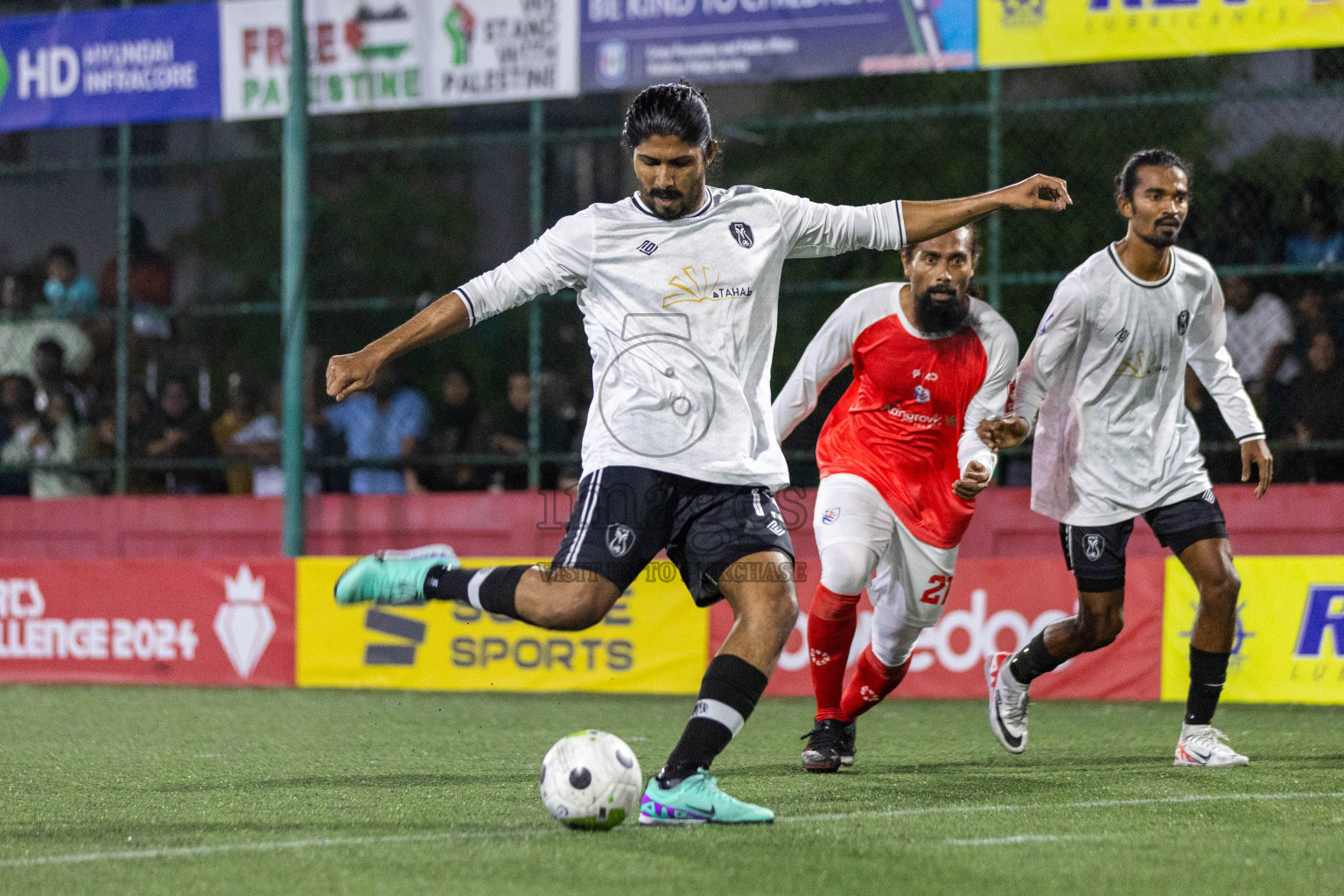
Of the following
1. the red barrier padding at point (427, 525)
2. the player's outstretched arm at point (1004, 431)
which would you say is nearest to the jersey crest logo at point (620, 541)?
the player's outstretched arm at point (1004, 431)

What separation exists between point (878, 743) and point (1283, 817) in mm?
2545

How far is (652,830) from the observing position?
16.4 ft

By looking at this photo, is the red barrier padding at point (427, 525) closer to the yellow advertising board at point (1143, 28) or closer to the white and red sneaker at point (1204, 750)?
the yellow advertising board at point (1143, 28)

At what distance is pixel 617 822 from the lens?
16.4 feet

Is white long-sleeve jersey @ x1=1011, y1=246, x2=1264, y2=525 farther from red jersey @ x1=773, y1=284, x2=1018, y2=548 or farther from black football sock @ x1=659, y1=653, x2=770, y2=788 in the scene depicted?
black football sock @ x1=659, y1=653, x2=770, y2=788

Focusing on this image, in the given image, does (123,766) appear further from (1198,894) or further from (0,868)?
(1198,894)

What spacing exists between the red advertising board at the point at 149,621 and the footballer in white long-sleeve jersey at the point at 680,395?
6086 mm

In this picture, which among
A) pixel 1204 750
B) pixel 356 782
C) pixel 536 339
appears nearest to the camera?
pixel 356 782

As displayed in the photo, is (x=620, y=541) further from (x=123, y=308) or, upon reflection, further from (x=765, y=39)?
(x=123, y=308)

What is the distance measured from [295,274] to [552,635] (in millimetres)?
3392

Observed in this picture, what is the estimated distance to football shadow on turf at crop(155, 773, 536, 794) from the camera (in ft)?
19.9

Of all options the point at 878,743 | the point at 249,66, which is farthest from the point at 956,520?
the point at 249,66

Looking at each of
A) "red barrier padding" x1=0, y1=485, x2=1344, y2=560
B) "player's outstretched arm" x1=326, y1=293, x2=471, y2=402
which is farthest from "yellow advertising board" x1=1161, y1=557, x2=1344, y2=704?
"player's outstretched arm" x1=326, y1=293, x2=471, y2=402

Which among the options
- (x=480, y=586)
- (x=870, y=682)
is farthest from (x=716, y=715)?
(x=870, y=682)
